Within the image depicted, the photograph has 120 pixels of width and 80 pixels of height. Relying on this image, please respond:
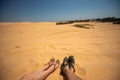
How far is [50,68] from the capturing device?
188cm

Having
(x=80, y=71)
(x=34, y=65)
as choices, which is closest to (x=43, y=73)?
(x=34, y=65)

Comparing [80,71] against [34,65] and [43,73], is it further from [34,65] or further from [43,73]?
[34,65]

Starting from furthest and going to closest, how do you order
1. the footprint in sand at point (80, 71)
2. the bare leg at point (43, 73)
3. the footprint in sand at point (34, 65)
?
1. the footprint in sand at point (34, 65)
2. the footprint in sand at point (80, 71)
3. the bare leg at point (43, 73)

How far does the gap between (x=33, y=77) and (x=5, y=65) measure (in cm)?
75

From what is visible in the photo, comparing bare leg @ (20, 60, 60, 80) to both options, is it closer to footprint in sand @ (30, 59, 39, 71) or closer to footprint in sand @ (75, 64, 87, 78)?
footprint in sand @ (30, 59, 39, 71)

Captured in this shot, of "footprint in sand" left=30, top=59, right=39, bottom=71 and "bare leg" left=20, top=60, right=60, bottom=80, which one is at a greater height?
"bare leg" left=20, top=60, right=60, bottom=80

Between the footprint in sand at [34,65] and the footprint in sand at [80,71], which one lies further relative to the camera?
the footprint in sand at [34,65]

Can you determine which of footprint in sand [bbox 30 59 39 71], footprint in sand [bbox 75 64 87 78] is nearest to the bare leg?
footprint in sand [bbox 30 59 39 71]

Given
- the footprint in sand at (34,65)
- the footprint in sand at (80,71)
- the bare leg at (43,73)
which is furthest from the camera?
the footprint in sand at (34,65)

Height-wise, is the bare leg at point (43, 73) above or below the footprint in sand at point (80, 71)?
above

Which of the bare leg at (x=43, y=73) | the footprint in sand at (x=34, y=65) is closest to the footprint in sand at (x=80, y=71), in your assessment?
the bare leg at (x=43, y=73)

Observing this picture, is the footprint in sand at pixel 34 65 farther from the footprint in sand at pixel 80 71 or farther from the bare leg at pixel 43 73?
the footprint in sand at pixel 80 71

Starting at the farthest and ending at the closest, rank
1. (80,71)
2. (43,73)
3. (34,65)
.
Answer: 1. (34,65)
2. (80,71)
3. (43,73)

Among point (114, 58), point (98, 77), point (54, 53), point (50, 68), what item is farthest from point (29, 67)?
point (114, 58)
